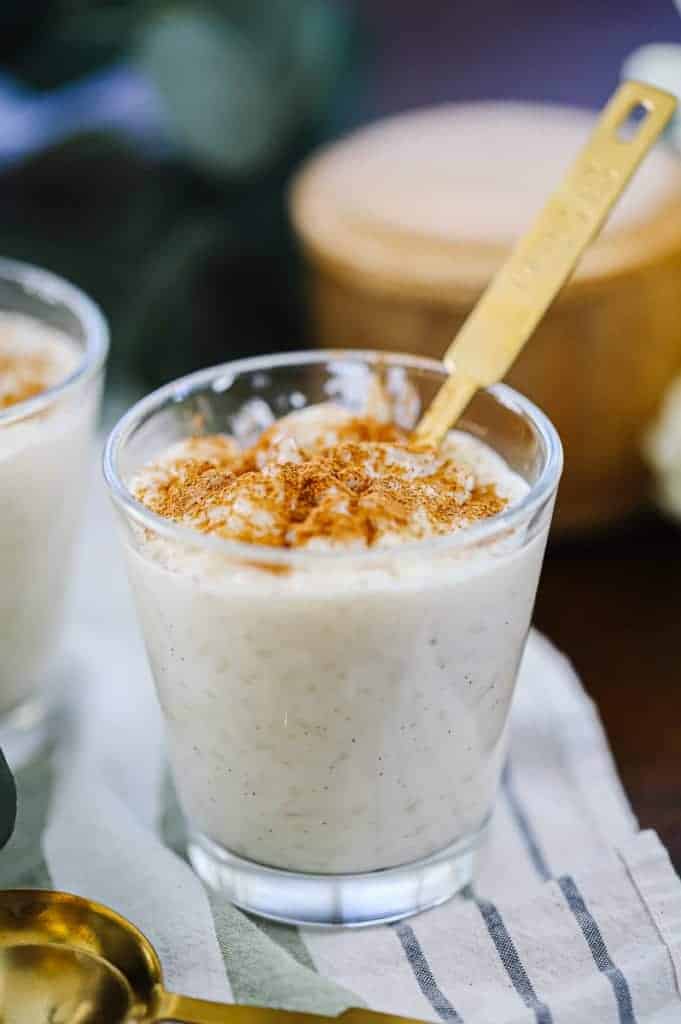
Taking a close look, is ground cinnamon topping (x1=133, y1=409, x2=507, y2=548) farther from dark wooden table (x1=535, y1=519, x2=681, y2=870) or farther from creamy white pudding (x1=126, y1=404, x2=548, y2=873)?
dark wooden table (x1=535, y1=519, x2=681, y2=870)

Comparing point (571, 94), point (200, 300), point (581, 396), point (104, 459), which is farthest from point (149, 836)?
point (571, 94)

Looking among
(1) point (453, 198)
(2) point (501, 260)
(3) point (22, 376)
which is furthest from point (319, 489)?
(1) point (453, 198)

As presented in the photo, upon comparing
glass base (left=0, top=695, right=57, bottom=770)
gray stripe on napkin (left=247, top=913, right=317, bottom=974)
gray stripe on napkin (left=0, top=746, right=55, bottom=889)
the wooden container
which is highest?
the wooden container

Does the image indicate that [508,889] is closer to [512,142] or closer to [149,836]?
[149,836]

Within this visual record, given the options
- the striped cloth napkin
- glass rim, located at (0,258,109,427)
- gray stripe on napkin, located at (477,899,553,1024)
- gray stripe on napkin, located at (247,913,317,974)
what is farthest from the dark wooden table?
glass rim, located at (0,258,109,427)

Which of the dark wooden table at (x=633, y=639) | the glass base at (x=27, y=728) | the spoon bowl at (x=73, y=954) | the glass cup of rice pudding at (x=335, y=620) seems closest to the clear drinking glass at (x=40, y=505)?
the glass base at (x=27, y=728)

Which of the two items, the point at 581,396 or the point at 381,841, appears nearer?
the point at 381,841

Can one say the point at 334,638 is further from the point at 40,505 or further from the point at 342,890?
the point at 40,505

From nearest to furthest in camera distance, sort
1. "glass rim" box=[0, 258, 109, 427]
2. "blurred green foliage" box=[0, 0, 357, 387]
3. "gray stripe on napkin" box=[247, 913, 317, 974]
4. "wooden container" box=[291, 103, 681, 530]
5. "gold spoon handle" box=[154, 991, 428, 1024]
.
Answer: "gold spoon handle" box=[154, 991, 428, 1024]
"gray stripe on napkin" box=[247, 913, 317, 974]
"glass rim" box=[0, 258, 109, 427]
"wooden container" box=[291, 103, 681, 530]
"blurred green foliage" box=[0, 0, 357, 387]
